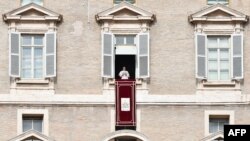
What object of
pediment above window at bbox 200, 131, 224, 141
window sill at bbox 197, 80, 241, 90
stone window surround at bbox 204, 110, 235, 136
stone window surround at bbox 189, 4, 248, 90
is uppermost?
stone window surround at bbox 189, 4, 248, 90

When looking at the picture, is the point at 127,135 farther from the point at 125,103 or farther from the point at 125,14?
the point at 125,14

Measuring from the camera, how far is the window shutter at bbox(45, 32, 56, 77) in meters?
33.2

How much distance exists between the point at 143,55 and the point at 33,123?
5431mm

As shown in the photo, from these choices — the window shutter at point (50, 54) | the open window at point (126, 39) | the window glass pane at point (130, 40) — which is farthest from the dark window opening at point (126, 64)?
the window shutter at point (50, 54)

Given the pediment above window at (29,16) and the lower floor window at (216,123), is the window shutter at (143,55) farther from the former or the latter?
the pediment above window at (29,16)

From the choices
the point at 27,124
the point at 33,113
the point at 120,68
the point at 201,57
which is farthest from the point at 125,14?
the point at 27,124

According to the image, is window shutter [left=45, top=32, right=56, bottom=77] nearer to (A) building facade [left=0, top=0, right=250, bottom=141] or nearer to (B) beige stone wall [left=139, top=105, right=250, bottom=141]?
(A) building facade [left=0, top=0, right=250, bottom=141]

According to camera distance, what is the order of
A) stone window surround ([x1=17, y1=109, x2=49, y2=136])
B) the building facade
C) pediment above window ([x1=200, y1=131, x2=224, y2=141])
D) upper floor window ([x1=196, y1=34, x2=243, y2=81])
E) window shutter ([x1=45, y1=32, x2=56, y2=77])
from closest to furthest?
pediment above window ([x1=200, y1=131, x2=224, y2=141]), stone window surround ([x1=17, y1=109, x2=49, y2=136]), the building facade, window shutter ([x1=45, y1=32, x2=56, y2=77]), upper floor window ([x1=196, y1=34, x2=243, y2=81])

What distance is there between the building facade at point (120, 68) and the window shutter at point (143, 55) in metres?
0.04

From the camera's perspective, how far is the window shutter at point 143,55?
33.2 m

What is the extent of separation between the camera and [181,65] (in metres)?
33.8

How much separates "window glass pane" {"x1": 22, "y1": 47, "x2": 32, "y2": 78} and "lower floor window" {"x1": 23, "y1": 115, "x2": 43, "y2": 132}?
1.77 metres

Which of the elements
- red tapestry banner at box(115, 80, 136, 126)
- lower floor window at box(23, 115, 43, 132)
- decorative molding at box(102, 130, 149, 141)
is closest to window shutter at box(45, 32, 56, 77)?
lower floor window at box(23, 115, 43, 132)

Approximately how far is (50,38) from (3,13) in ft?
7.59
